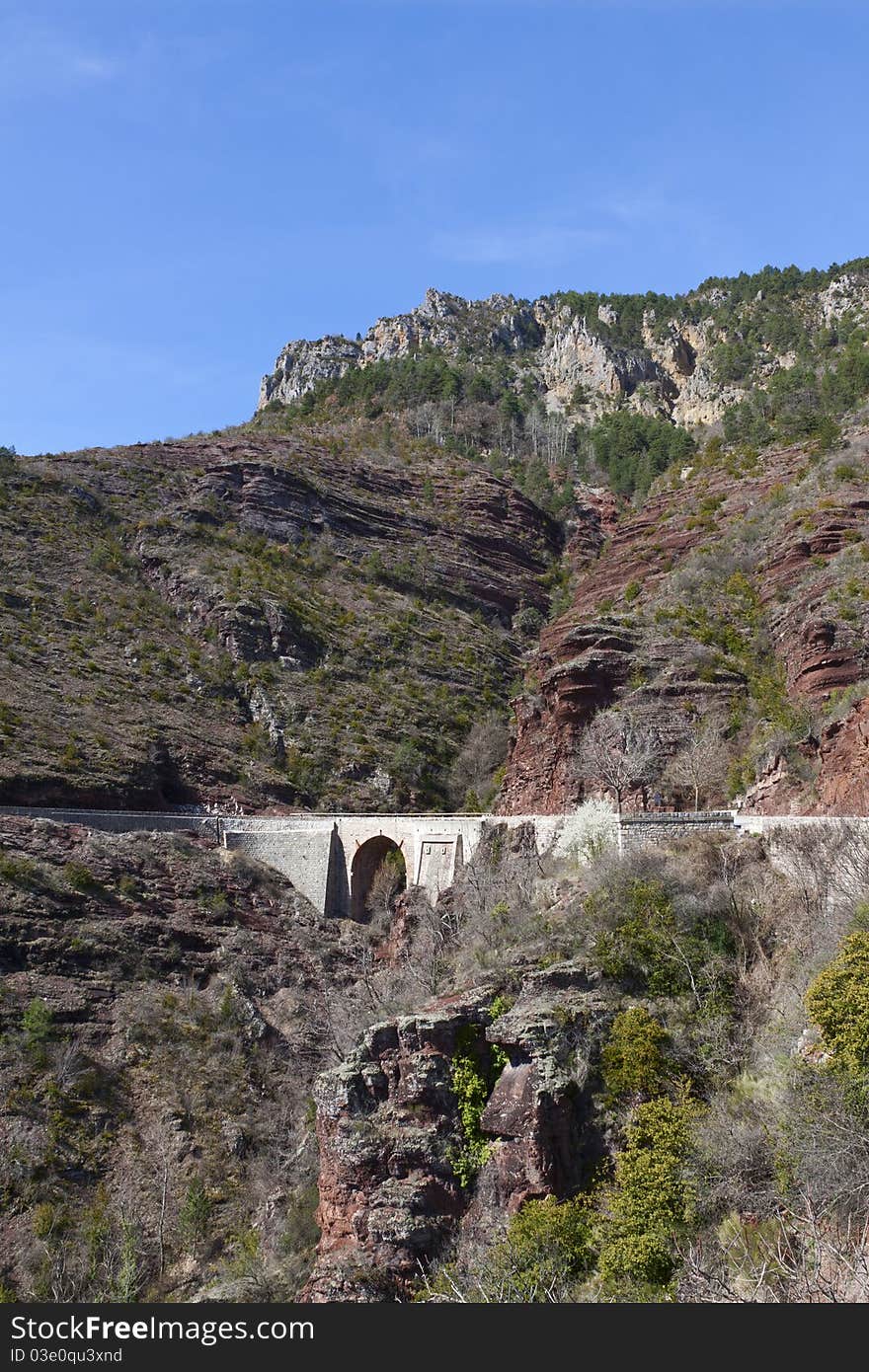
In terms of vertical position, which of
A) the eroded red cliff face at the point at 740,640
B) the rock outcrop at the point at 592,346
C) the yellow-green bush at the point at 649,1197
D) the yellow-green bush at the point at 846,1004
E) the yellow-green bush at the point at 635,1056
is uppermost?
the rock outcrop at the point at 592,346

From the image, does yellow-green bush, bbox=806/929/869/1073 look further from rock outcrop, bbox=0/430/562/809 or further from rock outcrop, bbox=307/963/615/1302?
rock outcrop, bbox=0/430/562/809

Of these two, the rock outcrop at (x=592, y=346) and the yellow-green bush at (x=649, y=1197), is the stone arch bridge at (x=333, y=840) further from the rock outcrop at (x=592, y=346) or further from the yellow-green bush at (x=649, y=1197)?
the rock outcrop at (x=592, y=346)

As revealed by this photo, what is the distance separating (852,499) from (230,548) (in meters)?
35.3

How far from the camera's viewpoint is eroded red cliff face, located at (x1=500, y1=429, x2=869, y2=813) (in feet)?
133

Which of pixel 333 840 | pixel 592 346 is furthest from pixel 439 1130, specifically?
pixel 592 346

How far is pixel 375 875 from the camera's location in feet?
160

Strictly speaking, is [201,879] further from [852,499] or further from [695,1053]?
[852,499]

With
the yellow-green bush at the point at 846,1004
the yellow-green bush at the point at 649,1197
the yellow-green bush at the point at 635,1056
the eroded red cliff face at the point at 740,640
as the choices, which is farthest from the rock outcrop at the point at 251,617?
the yellow-green bush at the point at 846,1004

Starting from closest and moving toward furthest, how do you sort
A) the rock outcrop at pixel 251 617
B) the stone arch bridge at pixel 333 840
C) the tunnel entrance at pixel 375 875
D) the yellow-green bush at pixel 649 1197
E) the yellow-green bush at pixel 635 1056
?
the yellow-green bush at pixel 649 1197 → the yellow-green bush at pixel 635 1056 → the stone arch bridge at pixel 333 840 → the tunnel entrance at pixel 375 875 → the rock outcrop at pixel 251 617

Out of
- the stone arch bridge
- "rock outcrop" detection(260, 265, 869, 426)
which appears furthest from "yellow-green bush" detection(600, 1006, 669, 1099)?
"rock outcrop" detection(260, 265, 869, 426)

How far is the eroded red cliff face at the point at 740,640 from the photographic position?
133 feet

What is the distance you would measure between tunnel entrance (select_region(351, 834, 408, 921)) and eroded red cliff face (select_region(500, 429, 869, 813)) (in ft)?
17.0

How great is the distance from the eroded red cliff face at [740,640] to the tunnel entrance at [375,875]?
5.20 m
